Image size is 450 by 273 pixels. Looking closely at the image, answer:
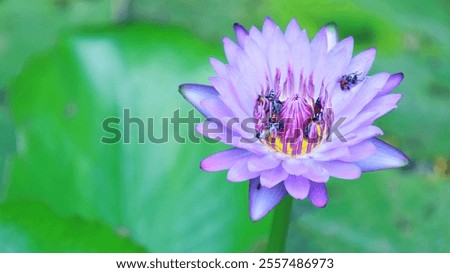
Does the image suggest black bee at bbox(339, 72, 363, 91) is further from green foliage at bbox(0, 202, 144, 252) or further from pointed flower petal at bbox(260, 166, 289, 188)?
green foliage at bbox(0, 202, 144, 252)

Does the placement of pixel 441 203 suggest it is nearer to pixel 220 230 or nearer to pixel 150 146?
pixel 220 230

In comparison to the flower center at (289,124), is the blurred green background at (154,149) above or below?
below

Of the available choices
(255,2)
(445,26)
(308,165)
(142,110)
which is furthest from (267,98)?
(445,26)

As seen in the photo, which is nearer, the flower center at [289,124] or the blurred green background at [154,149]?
the flower center at [289,124]

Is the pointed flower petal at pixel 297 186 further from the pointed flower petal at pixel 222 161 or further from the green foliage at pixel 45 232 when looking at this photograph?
the green foliage at pixel 45 232

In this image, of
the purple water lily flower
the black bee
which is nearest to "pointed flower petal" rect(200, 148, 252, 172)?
the purple water lily flower

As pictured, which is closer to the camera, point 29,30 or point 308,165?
point 308,165

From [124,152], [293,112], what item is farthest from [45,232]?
[293,112]

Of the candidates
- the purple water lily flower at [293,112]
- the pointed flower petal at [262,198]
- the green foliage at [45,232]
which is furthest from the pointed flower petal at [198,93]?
the green foliage at [45,232]
